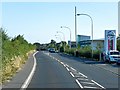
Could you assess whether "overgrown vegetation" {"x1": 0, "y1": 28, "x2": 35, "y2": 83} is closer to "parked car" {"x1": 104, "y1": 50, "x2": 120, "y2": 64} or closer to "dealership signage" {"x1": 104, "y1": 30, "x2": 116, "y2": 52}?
"parked car" {"x1": 104, "y1": 50, "x2": 120, "y2": 64}

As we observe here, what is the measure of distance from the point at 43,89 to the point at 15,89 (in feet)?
4.29

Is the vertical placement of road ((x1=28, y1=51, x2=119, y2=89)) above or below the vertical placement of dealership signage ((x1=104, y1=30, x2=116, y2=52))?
below

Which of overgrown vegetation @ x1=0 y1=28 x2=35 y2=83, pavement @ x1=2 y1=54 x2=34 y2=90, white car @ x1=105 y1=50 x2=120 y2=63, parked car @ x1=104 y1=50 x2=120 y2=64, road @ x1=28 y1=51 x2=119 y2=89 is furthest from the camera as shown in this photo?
white car @ x1=105 y1=50 x2=120 y2=63

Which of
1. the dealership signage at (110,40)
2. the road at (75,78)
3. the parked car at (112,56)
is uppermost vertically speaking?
the dealership signage at (110,40)

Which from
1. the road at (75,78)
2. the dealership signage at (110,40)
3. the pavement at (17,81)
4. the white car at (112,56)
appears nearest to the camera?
the pavement at (17,81)

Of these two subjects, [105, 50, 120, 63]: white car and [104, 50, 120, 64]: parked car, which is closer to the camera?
[104, 50, 120, 64]: parked car

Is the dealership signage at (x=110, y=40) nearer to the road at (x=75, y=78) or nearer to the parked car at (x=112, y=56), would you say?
the parked car at (x=112, y=56)

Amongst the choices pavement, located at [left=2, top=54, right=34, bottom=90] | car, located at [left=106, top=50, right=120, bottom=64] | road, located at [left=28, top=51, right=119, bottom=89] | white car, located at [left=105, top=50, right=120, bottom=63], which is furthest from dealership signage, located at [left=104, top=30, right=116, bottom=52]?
pavement, located at [left=2, top=54, right=34, bottom=90]

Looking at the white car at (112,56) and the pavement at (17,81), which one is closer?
the pavement at (17,81)

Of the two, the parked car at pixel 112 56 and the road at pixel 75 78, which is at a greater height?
the parked car at pixel 112 56

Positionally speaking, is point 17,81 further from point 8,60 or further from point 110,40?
point 110,40

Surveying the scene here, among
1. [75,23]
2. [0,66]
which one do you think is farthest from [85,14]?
[0,66]

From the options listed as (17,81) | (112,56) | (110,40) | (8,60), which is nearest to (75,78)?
(17,81)

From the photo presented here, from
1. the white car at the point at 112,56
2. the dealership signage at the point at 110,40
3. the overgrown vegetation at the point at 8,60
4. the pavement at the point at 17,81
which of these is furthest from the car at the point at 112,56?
the pavement at the point at 17,81
